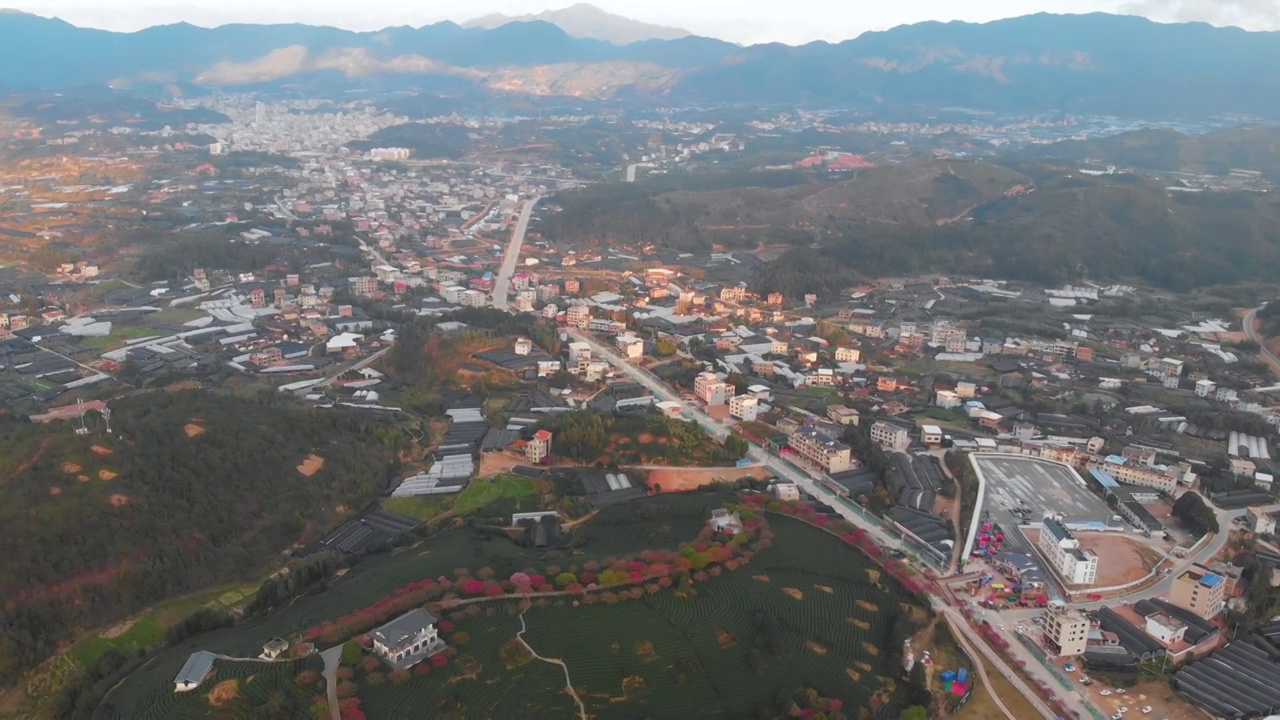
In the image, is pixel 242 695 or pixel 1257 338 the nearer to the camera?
pixel 242 695

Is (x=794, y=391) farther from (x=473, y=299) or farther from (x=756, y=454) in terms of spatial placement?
(x=473, y=299)

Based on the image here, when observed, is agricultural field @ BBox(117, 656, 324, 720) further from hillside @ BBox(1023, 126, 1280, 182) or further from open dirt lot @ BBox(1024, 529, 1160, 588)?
hillside @ BBox(1023, 126, 1280, 182)

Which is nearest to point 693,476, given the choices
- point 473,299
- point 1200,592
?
point 1200,592

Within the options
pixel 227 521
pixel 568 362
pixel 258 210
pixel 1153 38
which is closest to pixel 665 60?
pixel 1153 38

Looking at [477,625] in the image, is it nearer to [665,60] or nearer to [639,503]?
[639,503]

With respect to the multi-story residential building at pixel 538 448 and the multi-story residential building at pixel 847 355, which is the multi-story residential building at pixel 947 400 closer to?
the multi-story residential building at pixel 847 355

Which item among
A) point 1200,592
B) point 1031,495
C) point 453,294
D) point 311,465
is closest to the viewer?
point 1200,592

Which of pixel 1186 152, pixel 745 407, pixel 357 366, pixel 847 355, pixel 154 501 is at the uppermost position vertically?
pixel 1186 152
